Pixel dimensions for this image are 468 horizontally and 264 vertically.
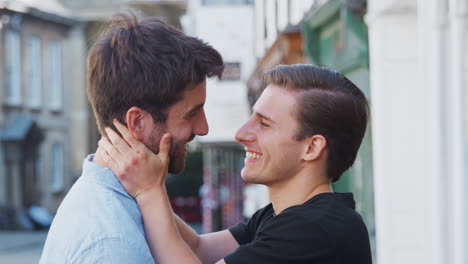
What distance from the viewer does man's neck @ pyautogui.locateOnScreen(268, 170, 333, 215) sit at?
3133mm

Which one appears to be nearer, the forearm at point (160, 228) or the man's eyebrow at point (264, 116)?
the forearm at point (160, 228)

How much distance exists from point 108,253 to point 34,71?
3224 cm

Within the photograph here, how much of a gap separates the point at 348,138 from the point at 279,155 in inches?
9.6

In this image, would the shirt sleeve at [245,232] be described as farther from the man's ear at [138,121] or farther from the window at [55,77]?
the window at [55,77]

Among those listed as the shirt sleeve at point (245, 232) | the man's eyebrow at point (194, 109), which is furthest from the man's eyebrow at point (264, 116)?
the shirt sleeve at point (245, 232)

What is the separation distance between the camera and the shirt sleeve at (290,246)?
285 cm

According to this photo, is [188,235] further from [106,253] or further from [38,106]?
[38,106]

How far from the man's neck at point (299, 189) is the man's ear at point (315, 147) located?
2.6 inches

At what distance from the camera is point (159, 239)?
291 cm

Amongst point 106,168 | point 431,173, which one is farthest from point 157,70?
point 431,173

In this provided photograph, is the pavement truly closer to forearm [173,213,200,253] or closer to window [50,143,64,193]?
window [50,143,64,193]

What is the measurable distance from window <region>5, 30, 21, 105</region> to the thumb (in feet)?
97.0

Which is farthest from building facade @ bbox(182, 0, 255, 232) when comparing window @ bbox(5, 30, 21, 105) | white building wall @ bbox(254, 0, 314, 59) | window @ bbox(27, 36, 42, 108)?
window @ bbox(27, 36, 42, 108)

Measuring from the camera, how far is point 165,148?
295 cm
